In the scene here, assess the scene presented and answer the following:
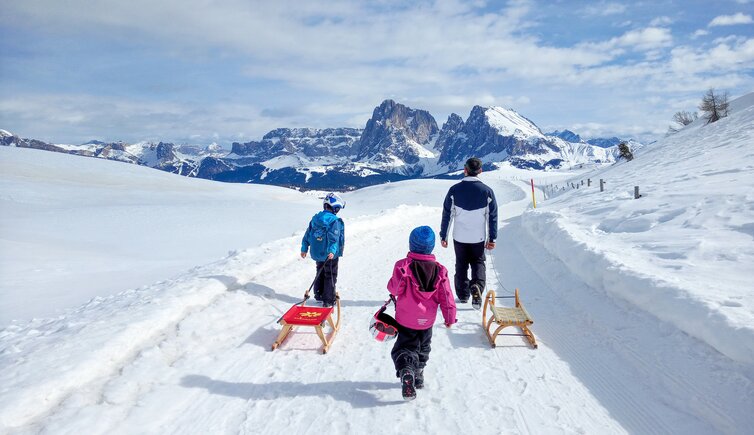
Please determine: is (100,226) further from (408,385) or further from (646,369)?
(646,369)

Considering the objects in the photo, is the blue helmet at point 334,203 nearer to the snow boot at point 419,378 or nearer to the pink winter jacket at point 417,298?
the pink winter jacket at point 417,298

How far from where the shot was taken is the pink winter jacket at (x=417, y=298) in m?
4.63

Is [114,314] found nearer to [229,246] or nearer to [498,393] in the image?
[498,393]

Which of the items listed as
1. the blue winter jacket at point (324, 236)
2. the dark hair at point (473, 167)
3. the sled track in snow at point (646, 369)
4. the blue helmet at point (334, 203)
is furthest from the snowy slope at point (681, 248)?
the blue helmet at point (334, 203)

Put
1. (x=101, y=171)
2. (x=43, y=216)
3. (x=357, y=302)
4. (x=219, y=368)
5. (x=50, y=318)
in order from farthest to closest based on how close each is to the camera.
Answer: (x=101, y=171), (x=43, y=216), (x=357, y=302), (x=50, y=318), (x=219, y=368)

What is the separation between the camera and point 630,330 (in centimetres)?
572

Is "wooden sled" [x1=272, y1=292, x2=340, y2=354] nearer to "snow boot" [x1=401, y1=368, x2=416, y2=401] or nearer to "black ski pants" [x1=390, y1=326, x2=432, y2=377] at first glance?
"black ski pants" [x1=390, y1=326, x2=432, y2=377]

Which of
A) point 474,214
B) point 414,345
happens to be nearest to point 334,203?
point 474,214

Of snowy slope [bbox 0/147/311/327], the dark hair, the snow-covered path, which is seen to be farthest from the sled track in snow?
snowy slope [bbox 0/147/311/327]

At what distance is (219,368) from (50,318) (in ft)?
14.0

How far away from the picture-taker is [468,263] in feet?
25.7

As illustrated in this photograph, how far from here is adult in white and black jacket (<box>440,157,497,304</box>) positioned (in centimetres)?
Answer: 748

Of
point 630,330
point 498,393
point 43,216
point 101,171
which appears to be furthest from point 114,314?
point 101,171

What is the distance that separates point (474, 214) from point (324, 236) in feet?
8.96
